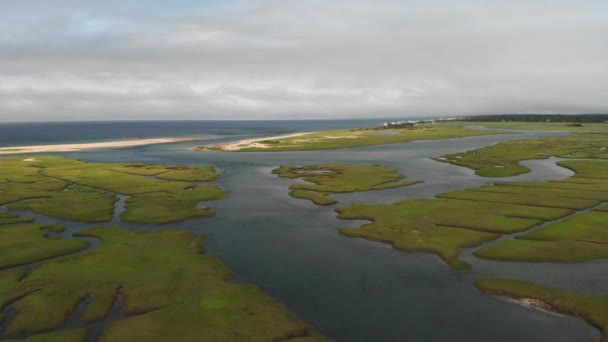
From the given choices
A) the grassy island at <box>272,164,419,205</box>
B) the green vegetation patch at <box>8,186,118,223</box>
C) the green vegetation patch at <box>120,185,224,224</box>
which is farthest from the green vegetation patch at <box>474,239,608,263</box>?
the green vegetation patch at <box>8,186,118,223</box>

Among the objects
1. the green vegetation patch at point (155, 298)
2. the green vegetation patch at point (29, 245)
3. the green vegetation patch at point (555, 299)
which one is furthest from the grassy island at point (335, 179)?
the green vegetation patch at point (29, 245)

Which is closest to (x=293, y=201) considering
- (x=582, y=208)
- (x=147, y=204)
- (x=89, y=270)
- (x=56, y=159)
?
(x=147, y=204)

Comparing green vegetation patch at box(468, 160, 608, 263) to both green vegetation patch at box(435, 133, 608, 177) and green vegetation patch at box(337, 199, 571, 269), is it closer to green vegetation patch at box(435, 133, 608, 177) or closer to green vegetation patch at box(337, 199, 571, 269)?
green vegetation patch at box(337, 199, 571, 269)

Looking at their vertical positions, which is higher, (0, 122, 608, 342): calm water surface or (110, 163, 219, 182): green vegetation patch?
(110, 163, 219, 182): green vegetation patch

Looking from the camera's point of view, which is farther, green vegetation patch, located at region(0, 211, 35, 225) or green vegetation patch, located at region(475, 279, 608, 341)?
green vegetation patch, located at region(0, 211, 35, 225)

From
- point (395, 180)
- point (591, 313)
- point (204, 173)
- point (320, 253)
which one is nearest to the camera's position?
point (591, 313)

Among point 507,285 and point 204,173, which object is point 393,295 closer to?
point 507,285
